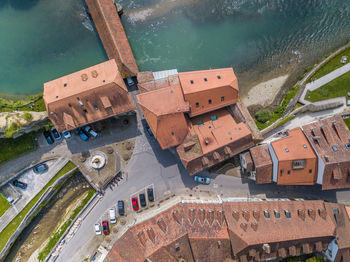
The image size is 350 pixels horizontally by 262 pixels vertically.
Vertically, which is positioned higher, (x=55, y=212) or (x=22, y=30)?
(x=22, y=30)

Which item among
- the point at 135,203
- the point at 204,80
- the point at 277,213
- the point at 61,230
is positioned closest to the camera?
the point at 277,213

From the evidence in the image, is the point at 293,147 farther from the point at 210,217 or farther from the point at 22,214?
the point at 22,214

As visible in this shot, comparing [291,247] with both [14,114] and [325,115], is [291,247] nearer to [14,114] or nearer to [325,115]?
[325,115]

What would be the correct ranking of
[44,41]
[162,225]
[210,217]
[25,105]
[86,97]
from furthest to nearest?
[44,41]
[25,105]
[86,97]
[210,217]
[162,225]

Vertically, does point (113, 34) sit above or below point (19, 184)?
above

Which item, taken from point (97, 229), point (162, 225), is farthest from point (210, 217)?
point (97, 229)

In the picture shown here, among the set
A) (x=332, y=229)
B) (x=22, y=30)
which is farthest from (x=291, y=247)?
(x=22, y=30)
